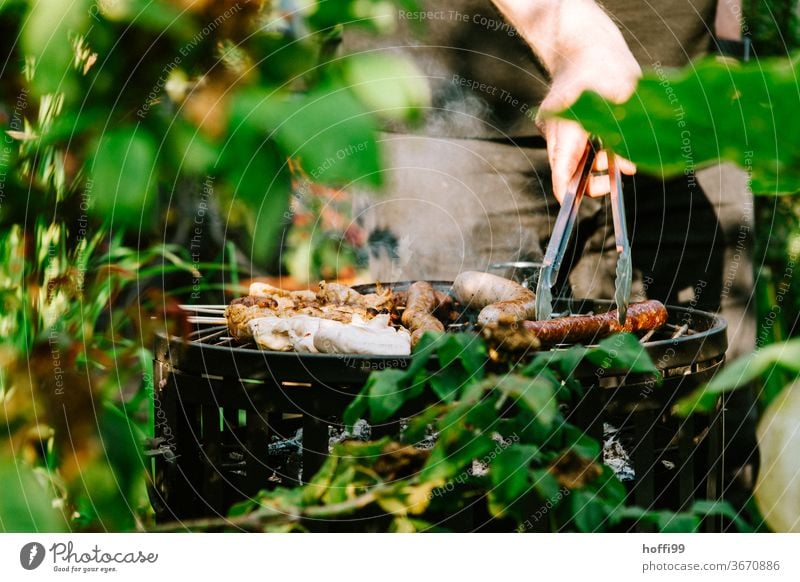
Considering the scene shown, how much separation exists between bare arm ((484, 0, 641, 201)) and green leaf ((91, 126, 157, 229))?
2.05ft

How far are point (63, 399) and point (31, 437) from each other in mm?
68

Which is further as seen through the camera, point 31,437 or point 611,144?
point 31,437

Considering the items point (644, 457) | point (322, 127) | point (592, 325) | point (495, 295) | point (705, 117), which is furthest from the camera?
point (495, 295)

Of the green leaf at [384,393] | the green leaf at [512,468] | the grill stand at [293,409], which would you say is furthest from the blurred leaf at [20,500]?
the green leaf at [512,468]

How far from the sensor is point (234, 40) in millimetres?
973

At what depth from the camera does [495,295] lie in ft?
4.62

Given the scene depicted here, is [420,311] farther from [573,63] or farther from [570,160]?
[573,63]

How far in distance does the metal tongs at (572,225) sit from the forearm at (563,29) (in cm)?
30

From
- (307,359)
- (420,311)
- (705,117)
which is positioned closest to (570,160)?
(420,311)

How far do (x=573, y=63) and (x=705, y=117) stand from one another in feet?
2.85

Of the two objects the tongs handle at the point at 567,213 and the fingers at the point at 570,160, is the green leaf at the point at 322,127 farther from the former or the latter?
the fingers at the point at 570,160

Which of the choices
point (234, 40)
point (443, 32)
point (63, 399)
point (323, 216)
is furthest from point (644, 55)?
point (63, 399)

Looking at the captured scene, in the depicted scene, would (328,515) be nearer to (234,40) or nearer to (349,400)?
(349,400)

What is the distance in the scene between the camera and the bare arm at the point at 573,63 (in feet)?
4.05
